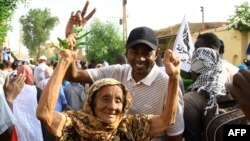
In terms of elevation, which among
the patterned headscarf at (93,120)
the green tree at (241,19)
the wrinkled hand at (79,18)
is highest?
the green tree at (241,19)

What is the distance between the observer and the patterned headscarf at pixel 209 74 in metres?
3.18

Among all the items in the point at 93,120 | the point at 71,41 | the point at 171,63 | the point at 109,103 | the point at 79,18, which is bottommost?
the point at 93,120

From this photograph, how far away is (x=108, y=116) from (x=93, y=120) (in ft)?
0.33

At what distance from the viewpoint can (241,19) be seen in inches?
864

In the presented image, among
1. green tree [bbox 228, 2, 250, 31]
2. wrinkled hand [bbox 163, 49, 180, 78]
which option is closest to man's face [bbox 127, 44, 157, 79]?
wrinkled hand [bbox 163, 49, 180, 78]

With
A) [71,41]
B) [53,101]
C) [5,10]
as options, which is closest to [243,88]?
[53,101]

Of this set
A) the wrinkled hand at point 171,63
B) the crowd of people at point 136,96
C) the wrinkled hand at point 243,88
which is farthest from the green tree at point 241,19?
the wrinkled hand at point 243,88

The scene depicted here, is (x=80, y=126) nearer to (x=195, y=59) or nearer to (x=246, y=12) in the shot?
(x=195, y=59)

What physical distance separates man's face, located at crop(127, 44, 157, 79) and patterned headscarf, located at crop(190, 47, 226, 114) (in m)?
0.41

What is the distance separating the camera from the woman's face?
118 inches

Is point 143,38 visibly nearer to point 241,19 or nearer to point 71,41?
point 71,41

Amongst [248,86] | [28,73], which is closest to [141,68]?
[248,86]

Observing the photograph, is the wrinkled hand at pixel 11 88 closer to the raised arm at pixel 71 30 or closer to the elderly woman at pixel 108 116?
the raised arm at pixel 71 30

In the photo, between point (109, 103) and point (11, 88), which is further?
point (11, 88)
